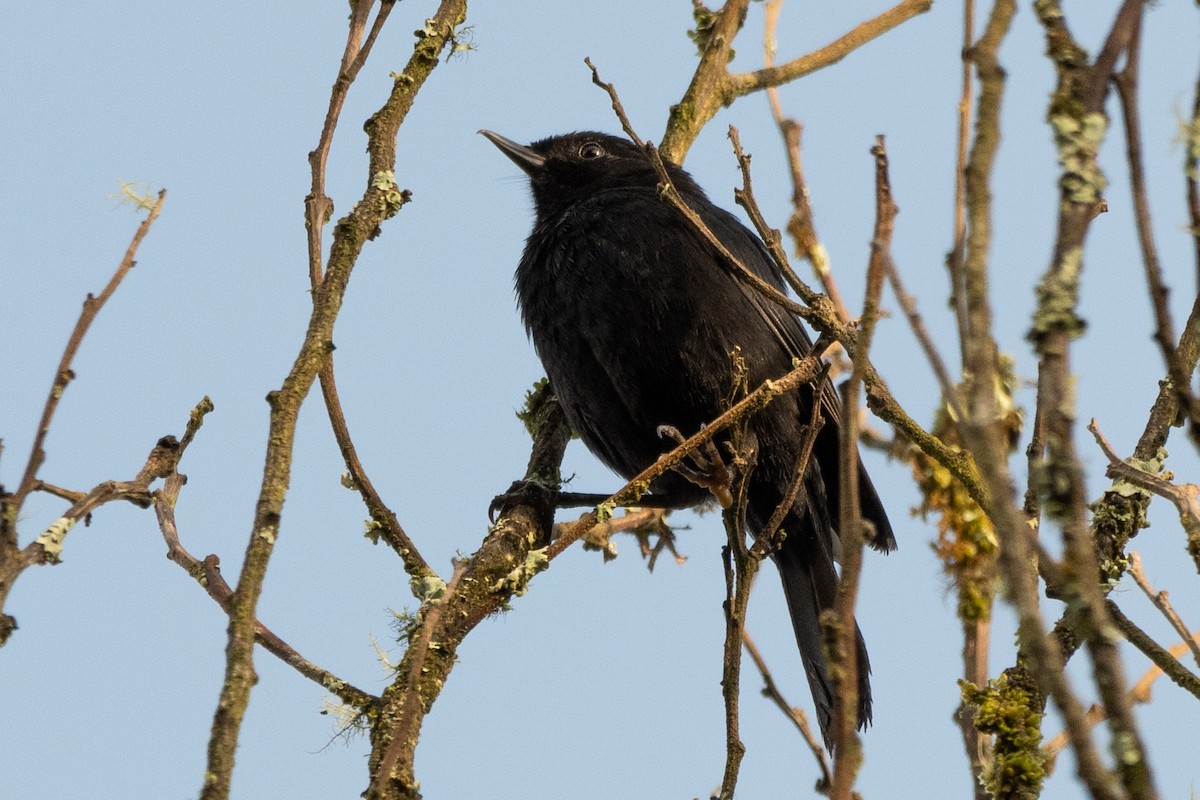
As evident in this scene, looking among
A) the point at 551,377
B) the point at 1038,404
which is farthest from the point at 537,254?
the point at 1038,404

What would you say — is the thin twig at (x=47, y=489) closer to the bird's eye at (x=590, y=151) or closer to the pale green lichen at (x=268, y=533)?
the pale green lichen at (x=268, y=533)

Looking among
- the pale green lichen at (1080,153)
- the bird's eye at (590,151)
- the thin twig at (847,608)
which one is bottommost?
the thin twig at (847,608)

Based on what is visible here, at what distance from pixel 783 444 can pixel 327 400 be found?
7.66ft

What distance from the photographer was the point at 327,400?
350 centimetres

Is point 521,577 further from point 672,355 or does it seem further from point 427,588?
point 672,355

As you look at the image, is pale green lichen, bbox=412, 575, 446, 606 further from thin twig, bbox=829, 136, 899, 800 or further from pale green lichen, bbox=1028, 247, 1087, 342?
pale green lichen, bbox=1028, 247, 1087, 342

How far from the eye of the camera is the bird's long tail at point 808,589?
5336 millimetres

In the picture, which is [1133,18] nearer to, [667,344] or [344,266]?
[344,266]

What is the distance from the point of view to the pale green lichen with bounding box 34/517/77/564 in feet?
7.84

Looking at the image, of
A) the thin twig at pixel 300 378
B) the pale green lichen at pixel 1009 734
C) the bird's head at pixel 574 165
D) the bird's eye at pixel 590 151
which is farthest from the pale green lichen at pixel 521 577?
the bird's eye at pixel 590 151

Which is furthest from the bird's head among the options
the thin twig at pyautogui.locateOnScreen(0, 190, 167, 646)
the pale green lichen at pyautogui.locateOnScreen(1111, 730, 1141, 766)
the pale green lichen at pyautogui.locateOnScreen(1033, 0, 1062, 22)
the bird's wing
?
the pale green lichen at pyautogui.locateOnScreen(1111, 730, 1141, 766)

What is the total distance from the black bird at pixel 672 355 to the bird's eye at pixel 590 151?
2.42 feet

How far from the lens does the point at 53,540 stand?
2.40m

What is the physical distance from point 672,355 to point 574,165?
1.72 m
